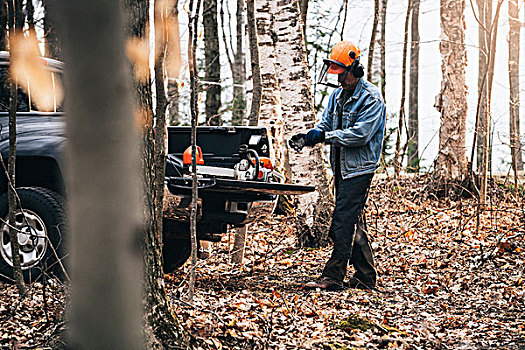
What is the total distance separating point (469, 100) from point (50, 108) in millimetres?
9005

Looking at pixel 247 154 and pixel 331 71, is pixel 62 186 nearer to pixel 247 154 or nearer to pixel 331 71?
pixel 247 154

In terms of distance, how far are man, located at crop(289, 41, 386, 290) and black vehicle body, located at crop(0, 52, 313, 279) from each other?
0.59 metres

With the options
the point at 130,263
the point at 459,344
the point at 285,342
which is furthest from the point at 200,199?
the point at 130,263

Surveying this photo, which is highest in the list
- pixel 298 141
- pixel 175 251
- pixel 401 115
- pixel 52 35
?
pixel 52 35

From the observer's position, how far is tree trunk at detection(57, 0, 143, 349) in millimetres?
2398

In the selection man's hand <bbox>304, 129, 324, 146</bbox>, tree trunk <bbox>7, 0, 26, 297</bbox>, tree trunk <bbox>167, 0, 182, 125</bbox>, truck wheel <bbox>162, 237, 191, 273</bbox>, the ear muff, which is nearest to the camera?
tree trunk <bbox>167, 0, 182, 125</bbox>

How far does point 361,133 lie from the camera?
20.6 ft

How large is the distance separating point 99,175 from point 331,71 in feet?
14.9

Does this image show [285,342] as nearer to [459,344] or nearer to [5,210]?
[459,344]

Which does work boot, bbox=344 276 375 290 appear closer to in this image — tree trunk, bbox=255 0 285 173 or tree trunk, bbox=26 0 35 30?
tree trunk, bbox=255 0 285 173

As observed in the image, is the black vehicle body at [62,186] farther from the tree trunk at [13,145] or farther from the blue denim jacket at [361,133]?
the blue denim jacket at [361,133]

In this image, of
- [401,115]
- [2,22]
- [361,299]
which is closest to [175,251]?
[361,299]

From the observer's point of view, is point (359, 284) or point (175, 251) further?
point (175, 251)

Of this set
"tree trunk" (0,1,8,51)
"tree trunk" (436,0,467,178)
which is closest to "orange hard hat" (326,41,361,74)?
"tree trunk" (436,0,467,178)
